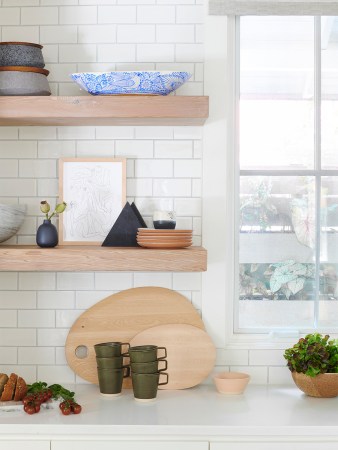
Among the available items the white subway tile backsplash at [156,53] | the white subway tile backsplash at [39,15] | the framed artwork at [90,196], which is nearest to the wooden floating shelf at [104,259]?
the framed artwork at [90,196]

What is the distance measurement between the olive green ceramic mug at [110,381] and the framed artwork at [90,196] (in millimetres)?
622

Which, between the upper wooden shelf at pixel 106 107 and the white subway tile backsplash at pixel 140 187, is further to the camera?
the white subway tile backsplash at pixel 140 187

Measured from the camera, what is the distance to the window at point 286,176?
3.74 m

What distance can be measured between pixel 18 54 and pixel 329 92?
1.49 m

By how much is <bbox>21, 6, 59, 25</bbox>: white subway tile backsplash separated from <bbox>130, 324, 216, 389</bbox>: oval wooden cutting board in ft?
5.10

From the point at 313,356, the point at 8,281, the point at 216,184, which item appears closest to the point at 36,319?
the point at 8,281

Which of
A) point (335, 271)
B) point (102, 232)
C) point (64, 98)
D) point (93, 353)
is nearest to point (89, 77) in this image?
point (64, 98)

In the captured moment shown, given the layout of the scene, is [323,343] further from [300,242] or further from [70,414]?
[70,414]

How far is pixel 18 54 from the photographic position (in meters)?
3.43

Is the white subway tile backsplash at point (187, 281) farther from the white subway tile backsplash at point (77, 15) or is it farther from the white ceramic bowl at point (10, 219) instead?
the white subway tile backsplash at point (77, 15)

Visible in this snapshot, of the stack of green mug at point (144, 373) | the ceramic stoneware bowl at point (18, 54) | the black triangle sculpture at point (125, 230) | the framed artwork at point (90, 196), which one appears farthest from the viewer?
the framed artwork at point (90, 196)

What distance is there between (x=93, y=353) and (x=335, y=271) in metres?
1.24

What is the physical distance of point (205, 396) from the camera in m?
3.44

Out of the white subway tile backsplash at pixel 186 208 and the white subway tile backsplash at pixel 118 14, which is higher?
the white subway tile backsplash at pixel 118 14
